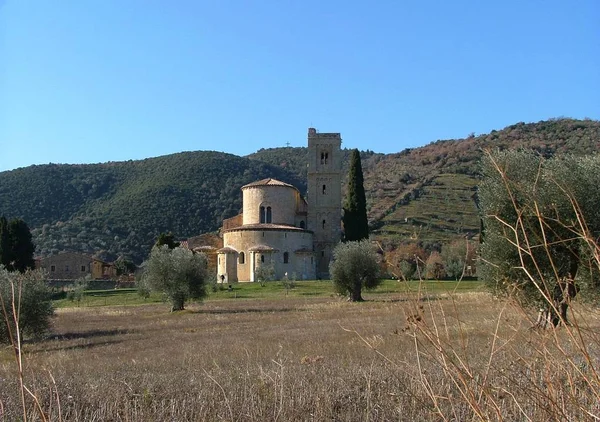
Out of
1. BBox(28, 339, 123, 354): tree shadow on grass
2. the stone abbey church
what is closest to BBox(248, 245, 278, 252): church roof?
the stone abbey church

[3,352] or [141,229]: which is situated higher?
[141,229]

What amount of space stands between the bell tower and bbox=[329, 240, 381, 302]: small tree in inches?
791

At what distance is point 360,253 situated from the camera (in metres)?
34.9

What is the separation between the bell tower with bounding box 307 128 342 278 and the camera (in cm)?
5631

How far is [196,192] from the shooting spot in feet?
308

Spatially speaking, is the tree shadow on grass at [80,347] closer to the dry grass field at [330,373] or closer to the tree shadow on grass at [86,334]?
the dry grass field at [330,373]

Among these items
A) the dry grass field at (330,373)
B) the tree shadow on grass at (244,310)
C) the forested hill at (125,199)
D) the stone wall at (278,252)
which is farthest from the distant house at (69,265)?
the dry grass field at (330,373)

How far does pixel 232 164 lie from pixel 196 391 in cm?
10052

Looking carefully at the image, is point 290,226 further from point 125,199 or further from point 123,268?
point 125,199

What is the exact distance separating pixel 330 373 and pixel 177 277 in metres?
25.3

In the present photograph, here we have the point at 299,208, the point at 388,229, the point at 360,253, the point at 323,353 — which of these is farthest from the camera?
the point at 388,229

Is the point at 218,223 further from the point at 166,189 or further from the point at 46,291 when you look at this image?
the point at 46,291

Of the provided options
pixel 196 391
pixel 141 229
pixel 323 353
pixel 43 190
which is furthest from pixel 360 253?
pixel 43 190

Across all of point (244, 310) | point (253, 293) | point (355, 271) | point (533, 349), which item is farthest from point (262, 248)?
point (533, 349)
